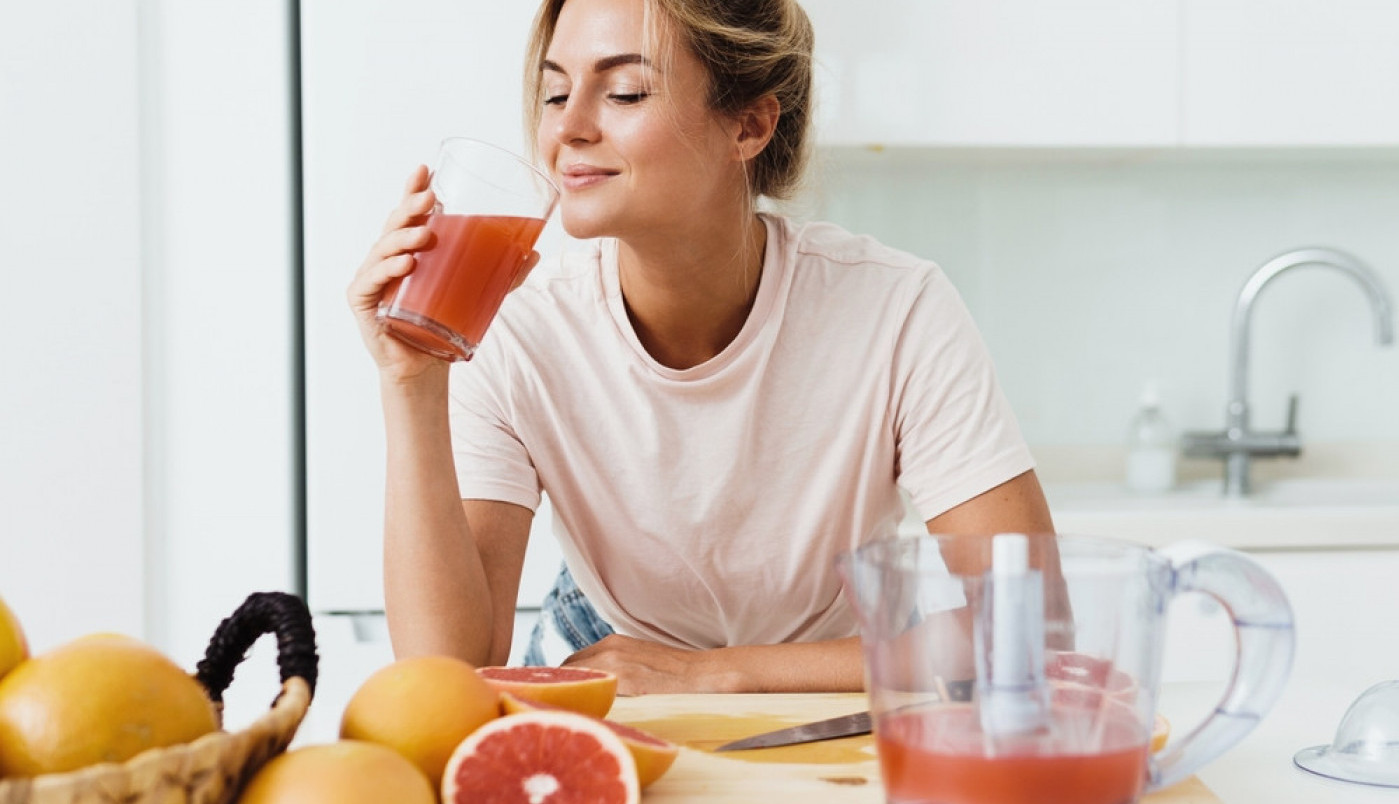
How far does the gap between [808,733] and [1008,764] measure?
25 centimetres

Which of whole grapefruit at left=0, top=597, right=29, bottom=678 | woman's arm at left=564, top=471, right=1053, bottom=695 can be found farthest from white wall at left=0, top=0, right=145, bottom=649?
whole grapefruit at left=0, top=597, right=29, bottom=678

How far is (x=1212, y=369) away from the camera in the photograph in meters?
2.70

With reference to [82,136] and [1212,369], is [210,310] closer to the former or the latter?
[82,136]

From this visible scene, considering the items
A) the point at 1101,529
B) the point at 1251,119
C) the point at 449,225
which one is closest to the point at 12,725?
the point at 449,225

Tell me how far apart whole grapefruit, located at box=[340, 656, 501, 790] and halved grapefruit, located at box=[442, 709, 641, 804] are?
0.03ft

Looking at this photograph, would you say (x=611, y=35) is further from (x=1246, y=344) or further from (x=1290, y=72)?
(x=1246, y=344)

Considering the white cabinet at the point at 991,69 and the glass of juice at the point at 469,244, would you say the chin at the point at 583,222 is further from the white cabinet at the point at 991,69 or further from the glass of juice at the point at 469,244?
the white cabinet at the point at 991,69

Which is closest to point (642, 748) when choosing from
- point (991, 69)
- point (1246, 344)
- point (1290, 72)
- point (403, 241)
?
point (403, 241)

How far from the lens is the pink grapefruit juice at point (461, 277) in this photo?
1047mm

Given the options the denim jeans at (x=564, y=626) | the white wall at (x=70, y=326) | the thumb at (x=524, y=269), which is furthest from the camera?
the white wall at (x=70, y=326)

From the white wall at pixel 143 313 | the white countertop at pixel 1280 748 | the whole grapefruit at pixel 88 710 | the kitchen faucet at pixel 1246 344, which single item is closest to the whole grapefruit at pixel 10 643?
the whole grapefruit at pixel 88 710

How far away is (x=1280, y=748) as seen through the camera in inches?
33.3

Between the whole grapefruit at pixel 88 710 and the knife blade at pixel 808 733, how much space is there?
330 mm

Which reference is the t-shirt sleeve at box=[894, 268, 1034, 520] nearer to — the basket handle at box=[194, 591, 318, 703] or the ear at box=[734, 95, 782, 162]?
the ear at box=[734, 95, 782, 162]
